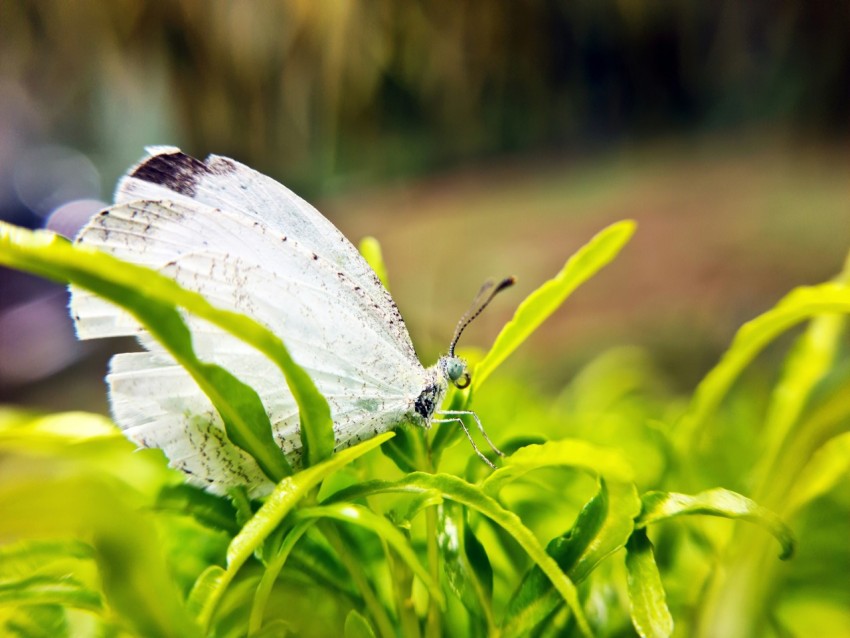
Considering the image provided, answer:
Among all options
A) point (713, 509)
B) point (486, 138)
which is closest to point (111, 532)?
point (713, 509)

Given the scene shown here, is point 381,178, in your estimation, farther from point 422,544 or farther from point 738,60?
point 422,544

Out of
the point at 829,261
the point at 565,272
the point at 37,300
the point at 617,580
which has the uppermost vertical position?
the point at 565,272

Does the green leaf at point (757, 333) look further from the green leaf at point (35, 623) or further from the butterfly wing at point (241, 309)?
the green leaf at point (35, 623)

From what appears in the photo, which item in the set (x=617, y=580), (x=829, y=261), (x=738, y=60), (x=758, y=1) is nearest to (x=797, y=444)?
(x=617, y=580)

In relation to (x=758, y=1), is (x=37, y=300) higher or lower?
lower

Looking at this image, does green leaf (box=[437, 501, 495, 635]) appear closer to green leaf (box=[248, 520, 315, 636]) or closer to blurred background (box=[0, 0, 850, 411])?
green leaf (box=[248, 520, 315, 636])

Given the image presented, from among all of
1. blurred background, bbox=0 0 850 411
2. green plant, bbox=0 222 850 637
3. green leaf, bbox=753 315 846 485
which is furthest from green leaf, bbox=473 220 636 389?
blurred background, bbox=0 0 850 411

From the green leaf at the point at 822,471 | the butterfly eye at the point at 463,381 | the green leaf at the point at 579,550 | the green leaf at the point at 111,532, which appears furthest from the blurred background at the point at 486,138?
the green leaf at the point at 111,532

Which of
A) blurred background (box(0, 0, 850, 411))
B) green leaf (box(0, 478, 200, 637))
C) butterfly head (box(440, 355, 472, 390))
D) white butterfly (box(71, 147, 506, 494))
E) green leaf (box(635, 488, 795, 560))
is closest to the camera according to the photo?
green leaf (box(0, 478, 200, 637))
